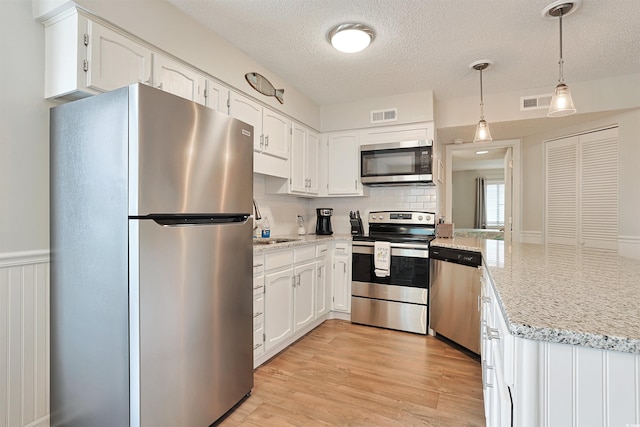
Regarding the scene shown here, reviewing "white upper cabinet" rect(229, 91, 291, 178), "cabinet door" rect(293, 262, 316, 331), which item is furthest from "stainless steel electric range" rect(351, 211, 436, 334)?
"white upper cabinet" rect(229, 91, 291, 178)

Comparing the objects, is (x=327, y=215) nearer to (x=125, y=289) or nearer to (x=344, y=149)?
(x=344, y=149)

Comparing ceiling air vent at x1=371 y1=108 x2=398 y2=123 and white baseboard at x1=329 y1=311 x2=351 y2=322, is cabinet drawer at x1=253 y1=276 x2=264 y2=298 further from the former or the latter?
ceiling air vent at x1=371 y1=108 x2=398 y2=123

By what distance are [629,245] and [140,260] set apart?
3967mm

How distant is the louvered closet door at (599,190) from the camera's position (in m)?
3.18

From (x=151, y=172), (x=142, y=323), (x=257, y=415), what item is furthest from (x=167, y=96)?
(x=257, y=415)

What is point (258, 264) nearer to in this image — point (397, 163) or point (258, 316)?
point (258, 316)

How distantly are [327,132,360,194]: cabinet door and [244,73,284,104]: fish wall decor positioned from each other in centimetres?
93

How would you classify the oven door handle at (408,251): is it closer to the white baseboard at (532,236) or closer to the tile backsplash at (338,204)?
the tile backsplash at (338,204)

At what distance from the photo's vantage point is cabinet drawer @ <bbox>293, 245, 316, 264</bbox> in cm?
277

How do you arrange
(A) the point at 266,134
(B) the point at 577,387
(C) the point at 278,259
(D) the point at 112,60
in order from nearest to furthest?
(B) the point at 577,387 < (D) the point at 112,60 < (C) the point at 278,259 < (A) the point at 266,134

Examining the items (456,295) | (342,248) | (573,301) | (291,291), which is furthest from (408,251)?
(573,301)

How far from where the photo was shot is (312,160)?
3660 millimetres

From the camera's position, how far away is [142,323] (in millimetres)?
1307

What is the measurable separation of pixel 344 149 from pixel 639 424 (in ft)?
10.8
